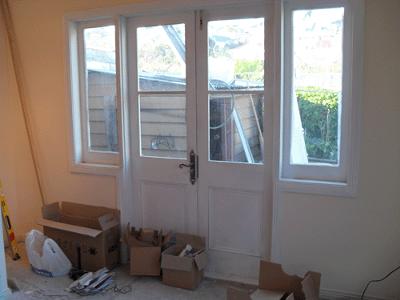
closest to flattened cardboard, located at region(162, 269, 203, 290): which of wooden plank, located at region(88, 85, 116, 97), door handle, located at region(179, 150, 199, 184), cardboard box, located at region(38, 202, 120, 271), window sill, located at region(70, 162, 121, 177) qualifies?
cardboard box, located at region(38, 202, 120, 271)

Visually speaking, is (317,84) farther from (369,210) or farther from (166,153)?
(166,153)

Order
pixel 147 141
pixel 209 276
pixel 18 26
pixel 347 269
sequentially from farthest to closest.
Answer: pixel 18 26 < pixel 147 141 < pixel 209 276 < pixel 347 269

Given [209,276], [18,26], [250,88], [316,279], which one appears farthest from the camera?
[18,26]

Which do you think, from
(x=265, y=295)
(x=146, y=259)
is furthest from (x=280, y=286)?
(x=146, y=259)

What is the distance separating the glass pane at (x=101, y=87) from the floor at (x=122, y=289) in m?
1.15

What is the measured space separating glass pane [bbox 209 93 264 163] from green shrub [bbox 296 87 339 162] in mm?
316

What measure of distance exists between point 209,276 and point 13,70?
8.68 ft

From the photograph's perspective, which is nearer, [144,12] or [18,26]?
[144,12]

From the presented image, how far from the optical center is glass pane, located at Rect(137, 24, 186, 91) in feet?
10.6

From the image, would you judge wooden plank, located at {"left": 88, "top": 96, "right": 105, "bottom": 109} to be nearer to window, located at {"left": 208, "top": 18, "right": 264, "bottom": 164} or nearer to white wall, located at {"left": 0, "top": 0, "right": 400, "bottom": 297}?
white wall, located at {"left": 0, "top": 0, "right": 400, "bottom": 297}

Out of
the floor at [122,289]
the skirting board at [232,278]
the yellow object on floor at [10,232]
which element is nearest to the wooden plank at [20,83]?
the yellow object on floor at [10,232]

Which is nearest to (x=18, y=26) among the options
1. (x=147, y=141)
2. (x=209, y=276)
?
(x=147, y=141)

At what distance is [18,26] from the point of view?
12.5ft

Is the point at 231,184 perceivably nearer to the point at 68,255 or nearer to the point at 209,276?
the point at 209,276
